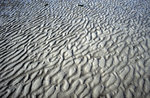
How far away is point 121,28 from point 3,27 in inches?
219

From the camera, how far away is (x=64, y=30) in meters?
5.35

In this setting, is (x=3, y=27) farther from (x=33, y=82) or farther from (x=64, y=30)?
(x=33, y=82)

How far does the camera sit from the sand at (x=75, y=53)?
3123 millimetres

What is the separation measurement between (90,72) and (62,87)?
968 millimetres

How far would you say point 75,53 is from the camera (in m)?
4.17

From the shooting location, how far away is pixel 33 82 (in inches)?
129

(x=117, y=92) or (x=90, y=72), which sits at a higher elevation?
(x=90, y=72)

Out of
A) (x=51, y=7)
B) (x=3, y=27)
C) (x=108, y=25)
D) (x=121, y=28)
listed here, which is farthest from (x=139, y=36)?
(x=3, y=27)

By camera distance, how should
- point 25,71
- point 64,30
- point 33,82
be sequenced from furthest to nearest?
1. point 64,30
2. point 25,71
3. point 33,82

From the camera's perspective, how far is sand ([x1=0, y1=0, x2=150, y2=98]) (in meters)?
3.12

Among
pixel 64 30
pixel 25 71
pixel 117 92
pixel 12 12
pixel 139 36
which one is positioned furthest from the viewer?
pixel 12 12

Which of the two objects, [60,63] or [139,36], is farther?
[139,36]

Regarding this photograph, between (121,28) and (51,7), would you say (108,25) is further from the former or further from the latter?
(51,7)

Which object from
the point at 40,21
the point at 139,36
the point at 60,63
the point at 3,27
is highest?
the point at 3,27
